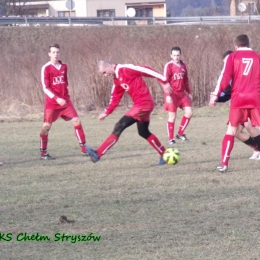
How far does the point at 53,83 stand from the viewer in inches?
442

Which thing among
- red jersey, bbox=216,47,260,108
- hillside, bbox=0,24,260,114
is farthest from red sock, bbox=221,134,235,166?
hillside, bbox=0,24,260,114

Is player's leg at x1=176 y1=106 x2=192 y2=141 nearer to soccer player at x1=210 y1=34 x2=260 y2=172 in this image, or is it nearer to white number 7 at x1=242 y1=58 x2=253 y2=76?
soccer player at x1=210 y1=34 x2=260 y2=172

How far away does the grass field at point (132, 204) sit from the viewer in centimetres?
597

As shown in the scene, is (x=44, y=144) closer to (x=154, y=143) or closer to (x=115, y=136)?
(x=115, y=136)

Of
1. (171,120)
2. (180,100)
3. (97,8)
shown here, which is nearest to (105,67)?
(171,120)

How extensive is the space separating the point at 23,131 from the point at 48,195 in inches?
318

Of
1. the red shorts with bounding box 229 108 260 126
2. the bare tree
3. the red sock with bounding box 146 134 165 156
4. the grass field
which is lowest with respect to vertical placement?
the grass field

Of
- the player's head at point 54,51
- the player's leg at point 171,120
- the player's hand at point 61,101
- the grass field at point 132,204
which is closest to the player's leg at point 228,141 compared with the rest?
the grass field at point 132,204

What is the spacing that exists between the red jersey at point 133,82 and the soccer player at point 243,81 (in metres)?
1.02

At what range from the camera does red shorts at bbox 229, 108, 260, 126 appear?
9.16 m

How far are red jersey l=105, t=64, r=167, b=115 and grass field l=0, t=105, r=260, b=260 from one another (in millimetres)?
1035

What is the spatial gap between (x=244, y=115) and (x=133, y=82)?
5.51 feet

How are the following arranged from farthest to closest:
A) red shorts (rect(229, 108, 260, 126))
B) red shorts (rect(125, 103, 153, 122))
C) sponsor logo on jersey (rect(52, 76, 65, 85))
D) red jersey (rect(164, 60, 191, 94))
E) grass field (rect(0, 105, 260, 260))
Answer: red jersey (rect(164, 60, 191, 94))
sponsor logo on jersey (rect(52, 76, 65, 85))
red shorts (rect(125, 103, 153, 122))
red shorts (rect(229, 108, 260, 126))
grass field (rect(0, 105, 260, 260))

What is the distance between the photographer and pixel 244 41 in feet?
29.7
